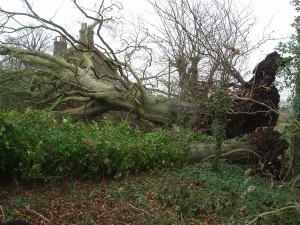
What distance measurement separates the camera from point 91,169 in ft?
26.5

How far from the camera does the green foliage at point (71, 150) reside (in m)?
7.20

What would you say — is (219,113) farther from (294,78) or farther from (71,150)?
(71,150)

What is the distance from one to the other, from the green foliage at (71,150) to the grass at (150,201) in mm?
298

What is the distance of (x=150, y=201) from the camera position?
22.4 ft

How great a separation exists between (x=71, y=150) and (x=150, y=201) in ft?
6.58

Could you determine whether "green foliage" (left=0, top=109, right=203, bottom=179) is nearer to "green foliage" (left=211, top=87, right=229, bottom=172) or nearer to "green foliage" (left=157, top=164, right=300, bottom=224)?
"green foliage" (left=157, top=164, right=300, bottom=224)

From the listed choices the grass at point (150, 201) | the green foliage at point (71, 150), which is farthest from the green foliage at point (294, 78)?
the green foliage at point (71, 150)

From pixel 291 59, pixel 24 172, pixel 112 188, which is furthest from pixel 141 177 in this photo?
pixel 291 59

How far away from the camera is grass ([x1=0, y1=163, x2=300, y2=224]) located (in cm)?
604

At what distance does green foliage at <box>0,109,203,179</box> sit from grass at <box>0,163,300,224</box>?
0.98 feet

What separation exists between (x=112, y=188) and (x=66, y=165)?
1.07 metres

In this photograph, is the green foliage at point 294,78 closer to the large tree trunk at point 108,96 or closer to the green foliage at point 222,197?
the green foliage at point 222,197

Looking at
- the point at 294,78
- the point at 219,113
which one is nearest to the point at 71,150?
the point at 219,113

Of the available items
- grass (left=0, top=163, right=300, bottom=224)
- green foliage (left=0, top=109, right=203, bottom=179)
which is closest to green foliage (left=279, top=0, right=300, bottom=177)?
grass (left=0, top=163, right=300, bottom=224)
